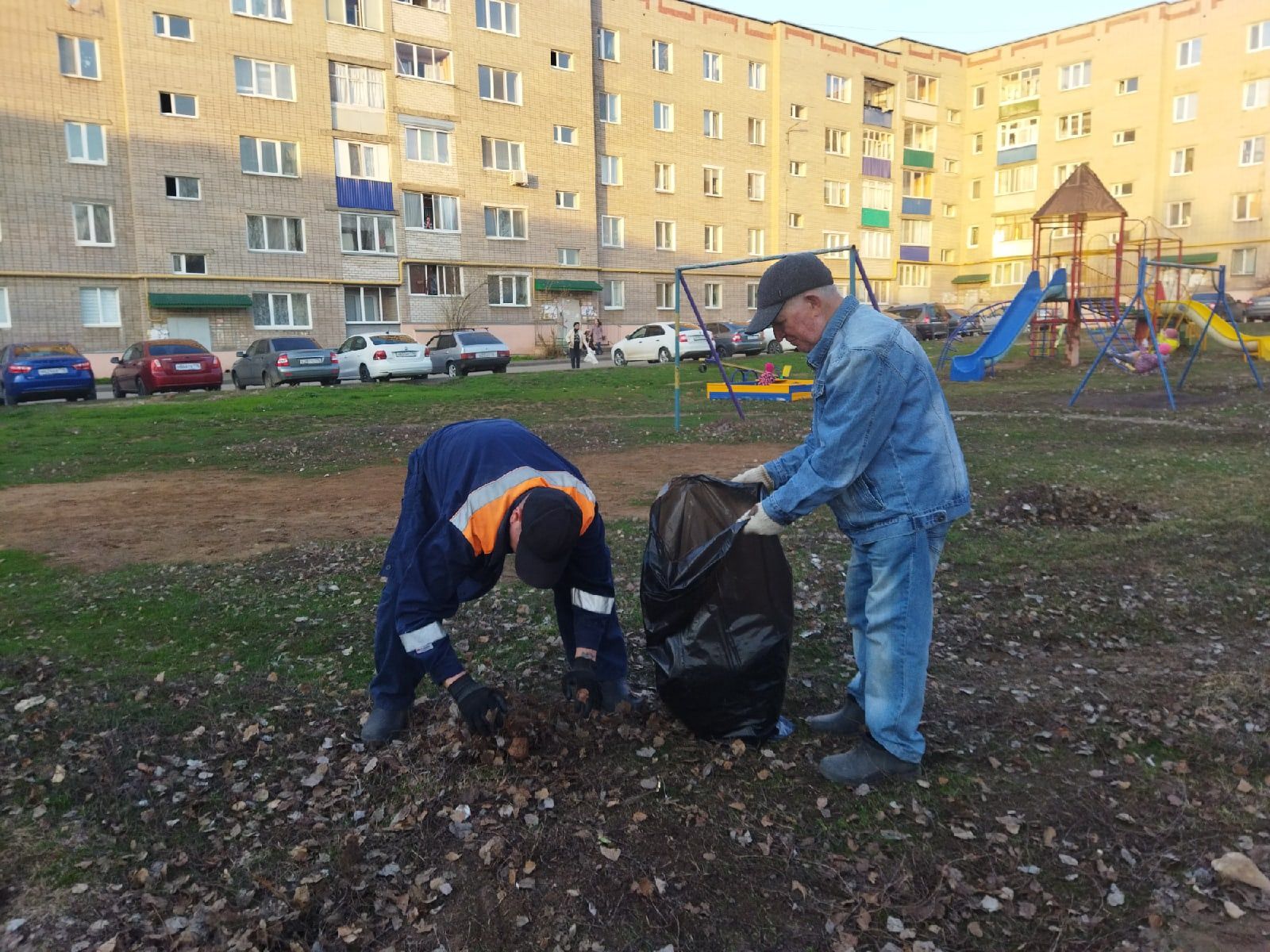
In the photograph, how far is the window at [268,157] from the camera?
105 feet

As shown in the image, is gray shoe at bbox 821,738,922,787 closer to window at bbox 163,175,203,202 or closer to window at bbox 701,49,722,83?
window at bbox 163,175,203,202

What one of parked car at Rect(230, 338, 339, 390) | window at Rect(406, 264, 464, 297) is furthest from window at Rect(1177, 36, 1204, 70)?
parked car at Rect(230, 338, 339, 390)

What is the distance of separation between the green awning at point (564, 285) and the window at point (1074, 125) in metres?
29.1

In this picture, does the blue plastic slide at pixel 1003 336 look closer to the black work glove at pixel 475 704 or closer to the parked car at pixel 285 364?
the parked car at pixel 285 364

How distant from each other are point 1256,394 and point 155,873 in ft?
62.1

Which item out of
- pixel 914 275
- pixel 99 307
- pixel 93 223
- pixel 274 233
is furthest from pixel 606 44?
pixel 99 307

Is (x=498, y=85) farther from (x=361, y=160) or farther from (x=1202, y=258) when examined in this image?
(x=1202, y=258)

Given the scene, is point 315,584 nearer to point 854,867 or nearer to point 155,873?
point 155,873

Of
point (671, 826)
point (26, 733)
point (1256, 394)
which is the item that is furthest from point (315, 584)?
point (1256, 394)

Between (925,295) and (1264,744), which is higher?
(925,295)

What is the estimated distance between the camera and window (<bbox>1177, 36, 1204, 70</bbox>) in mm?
45438

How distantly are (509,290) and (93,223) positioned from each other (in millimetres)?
14977

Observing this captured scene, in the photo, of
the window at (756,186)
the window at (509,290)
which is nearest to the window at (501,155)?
the window at (509,290)

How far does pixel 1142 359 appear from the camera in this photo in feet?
69.1
